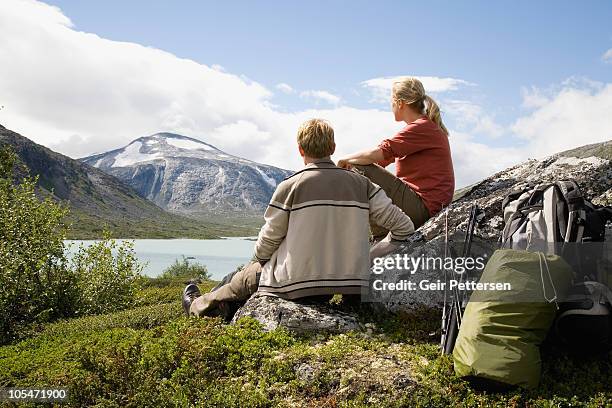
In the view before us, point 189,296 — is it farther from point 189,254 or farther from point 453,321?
point 189,254

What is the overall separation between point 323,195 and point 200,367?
2.82m

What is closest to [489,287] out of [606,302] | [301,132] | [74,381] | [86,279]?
[606,302]

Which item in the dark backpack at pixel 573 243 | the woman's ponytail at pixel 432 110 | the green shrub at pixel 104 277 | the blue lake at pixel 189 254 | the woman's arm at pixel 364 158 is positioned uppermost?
the woman's ponytail at pixel 432 110

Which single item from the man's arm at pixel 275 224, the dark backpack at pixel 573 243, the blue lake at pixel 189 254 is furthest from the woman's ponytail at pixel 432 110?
the blue lake at pixel 189 254

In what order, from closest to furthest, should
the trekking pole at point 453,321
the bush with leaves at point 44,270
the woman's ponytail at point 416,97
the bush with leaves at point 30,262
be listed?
the trekking pole at point 453,321
the woman's ponytail at point 416,97
the bush with leaves at point 30,262
the bush with leaves at point 44,270

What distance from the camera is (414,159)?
349 inches

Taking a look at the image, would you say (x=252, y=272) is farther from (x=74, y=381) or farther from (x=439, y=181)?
(x=439, y=181)

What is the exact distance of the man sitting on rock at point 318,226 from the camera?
736 cm

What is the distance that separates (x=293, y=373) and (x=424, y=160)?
4.29 metres

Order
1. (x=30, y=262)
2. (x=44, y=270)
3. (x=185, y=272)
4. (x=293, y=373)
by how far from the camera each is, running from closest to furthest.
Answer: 1. (x=293, y=373)
2. (x=30, y=262)
3. (x=44, y=270)
4. (x=185, y=272)

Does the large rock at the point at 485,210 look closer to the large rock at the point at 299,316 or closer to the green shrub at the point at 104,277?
the large rock at the point at 299,316

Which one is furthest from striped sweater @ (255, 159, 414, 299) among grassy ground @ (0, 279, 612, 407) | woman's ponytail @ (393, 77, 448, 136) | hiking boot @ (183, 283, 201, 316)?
hiking boot @ (183, 283, 201, 316)

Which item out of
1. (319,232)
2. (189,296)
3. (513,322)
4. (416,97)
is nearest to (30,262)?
(189,296)

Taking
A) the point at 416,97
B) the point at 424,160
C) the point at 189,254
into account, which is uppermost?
the point at 416,97
